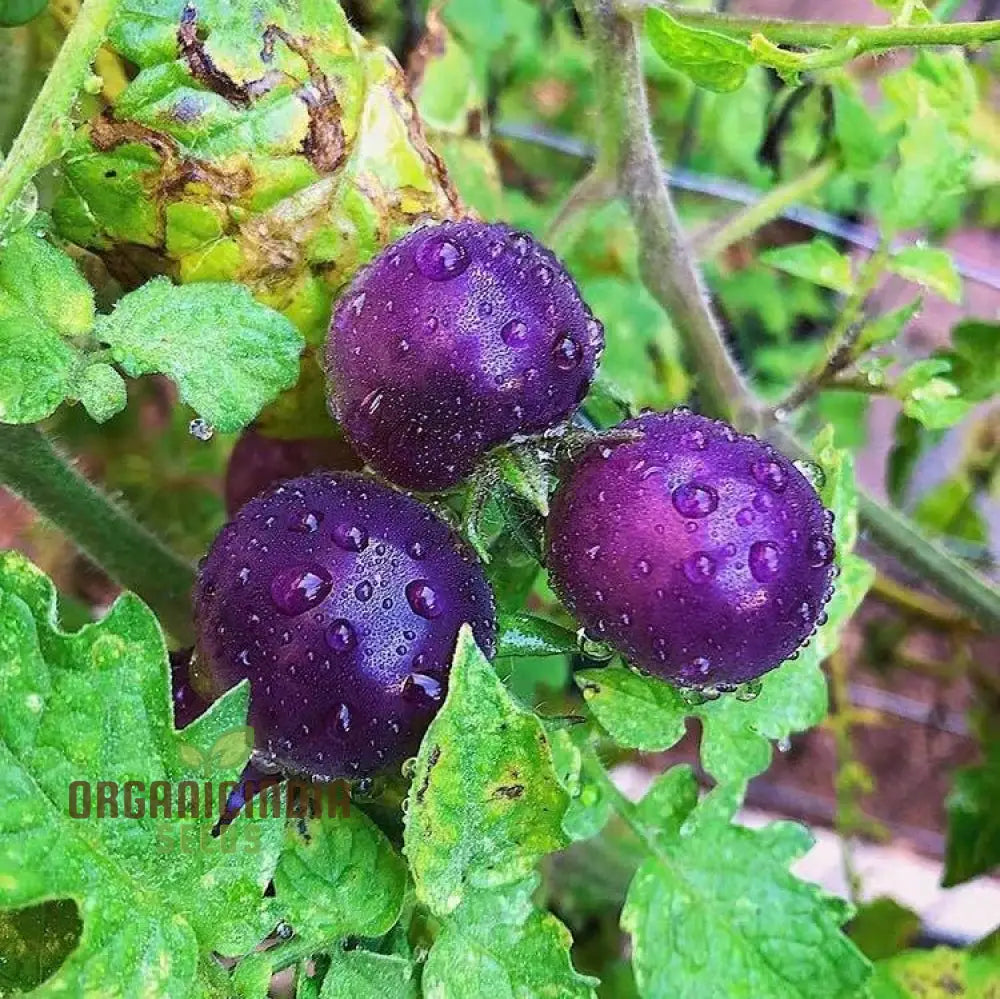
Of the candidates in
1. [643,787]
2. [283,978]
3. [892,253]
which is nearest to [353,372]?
[892,253]

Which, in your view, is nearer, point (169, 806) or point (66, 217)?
point (169, 806)

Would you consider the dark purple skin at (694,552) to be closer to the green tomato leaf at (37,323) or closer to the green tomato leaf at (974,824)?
the green tomato leaf at (37,323)

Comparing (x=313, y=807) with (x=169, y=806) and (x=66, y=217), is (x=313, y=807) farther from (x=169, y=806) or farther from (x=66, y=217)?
(x=66, y=217)

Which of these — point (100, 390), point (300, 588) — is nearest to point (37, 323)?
point (100, 390)

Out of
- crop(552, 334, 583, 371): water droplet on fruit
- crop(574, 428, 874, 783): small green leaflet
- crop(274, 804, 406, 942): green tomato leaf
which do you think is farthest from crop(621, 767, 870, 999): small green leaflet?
crop(552, 334, 583, 371): water droplet on fruit

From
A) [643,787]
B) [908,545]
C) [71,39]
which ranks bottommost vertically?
[643,787]

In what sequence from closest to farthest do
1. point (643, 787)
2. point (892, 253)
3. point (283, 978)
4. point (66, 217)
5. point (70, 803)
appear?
point (70, 803)
point (66, 217)
point (892, 253)
point (283, 978)
point (643, 787)
